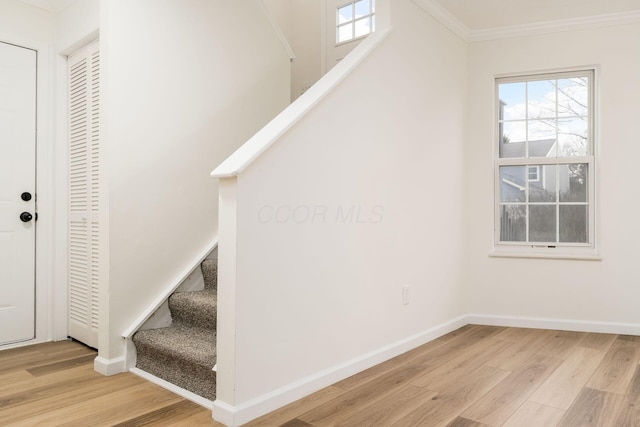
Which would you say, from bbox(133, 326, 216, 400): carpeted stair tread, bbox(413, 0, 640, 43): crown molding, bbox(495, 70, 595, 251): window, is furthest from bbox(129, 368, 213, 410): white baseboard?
bbox(413, 0, 640, 43): crown molding

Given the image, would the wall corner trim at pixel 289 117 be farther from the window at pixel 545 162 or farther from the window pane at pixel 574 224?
the window pane at pixel 574 224

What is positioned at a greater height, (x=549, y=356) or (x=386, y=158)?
(x=386, y=158)

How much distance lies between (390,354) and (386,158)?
1275 mm

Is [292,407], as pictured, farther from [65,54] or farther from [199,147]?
[65,54]

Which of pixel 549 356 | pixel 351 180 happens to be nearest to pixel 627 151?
pixel 549 356

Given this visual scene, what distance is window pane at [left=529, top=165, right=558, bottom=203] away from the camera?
Answer: 147 inches

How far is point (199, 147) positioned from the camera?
10.0 ft

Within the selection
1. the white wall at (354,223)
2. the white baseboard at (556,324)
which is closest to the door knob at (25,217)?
the white wall at (354,223)

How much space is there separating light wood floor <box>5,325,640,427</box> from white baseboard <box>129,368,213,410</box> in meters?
0.04

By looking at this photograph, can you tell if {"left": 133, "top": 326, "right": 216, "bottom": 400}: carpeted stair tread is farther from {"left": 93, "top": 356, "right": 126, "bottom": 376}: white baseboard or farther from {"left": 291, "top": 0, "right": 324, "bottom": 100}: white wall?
{"left": 291, "top": 0, "right": 324, "bottom": 100}: white wall

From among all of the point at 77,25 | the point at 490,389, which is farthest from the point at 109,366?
the point at 77,25

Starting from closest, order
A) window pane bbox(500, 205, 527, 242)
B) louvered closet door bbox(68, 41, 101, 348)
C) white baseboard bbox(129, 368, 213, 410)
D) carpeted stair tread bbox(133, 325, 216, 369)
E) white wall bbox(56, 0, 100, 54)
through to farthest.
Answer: white baseboard bbox(129, 368, 213, 410), carpeted stair tread bbox(133, 325, 216, 369), white wall bbox(56, 0, 100, 54), louvered closet door bbox(68, 41, 101, 348), window pane bbox(500, 205, 527, 242)

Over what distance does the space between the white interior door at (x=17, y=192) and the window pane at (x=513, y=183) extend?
3.72 metres

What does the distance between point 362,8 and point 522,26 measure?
1469 mm
